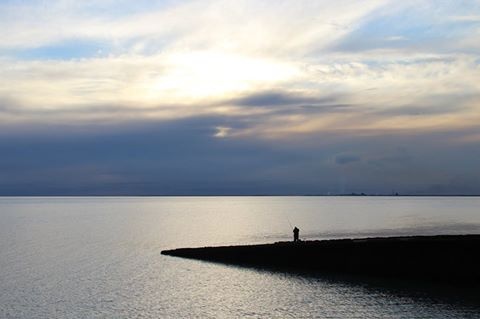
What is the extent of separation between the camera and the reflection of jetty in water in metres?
45.6

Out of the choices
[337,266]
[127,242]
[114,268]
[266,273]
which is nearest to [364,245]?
[337,266]

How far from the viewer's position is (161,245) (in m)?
78.6

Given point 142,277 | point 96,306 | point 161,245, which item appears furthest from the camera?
point 161,245

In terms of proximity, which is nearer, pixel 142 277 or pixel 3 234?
pixel 142 277

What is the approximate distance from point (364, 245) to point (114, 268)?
24560mm

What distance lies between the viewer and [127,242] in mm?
82125

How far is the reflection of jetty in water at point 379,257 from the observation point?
45.6 m

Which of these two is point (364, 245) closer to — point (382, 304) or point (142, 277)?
point (382, 304)

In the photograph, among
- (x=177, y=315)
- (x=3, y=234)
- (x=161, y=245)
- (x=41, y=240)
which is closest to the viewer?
(x=177, y=315)

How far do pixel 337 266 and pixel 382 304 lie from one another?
14011 mm

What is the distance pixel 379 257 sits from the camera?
49000 millimetres

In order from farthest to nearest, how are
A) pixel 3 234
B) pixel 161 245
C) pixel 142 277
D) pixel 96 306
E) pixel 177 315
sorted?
pixel 3 234
pixel 161 245
pixel 142 277
pixel 96 306
pixel 177 315

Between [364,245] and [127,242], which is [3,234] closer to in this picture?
[127,242]

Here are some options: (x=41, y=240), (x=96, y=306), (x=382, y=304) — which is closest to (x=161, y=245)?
(x=41, y=240)
